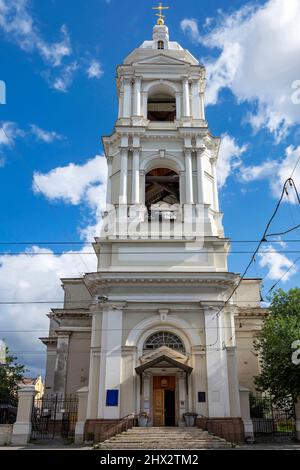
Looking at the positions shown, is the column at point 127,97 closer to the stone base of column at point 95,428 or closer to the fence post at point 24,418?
the fence post at point 24,418

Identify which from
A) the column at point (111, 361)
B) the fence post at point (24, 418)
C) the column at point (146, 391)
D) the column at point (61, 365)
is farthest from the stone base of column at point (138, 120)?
the fence post at point (24, 418)

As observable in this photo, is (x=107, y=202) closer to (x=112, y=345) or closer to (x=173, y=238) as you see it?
(x=173, y=238)

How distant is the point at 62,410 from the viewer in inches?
1096

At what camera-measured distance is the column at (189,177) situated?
28219 mm

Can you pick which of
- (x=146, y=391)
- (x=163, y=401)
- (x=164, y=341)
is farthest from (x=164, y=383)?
(x=164, y=341)

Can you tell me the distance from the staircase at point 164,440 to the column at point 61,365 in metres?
10.6

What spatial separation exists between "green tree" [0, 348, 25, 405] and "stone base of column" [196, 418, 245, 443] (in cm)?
1898

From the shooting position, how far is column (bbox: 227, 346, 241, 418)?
76.3 ft

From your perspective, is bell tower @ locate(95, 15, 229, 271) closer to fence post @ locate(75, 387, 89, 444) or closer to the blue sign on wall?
the blue sign on wall

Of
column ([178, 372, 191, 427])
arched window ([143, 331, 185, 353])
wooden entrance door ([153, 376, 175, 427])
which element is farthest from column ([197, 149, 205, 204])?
wooden entrance door ([153, 376, 175, 427])

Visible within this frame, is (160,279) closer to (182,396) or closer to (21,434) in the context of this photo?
(182,396)

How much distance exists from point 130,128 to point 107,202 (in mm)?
5033

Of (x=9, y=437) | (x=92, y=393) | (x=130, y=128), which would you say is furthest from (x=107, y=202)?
(x=9, y=437)

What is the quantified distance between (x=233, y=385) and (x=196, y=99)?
1882 cm
